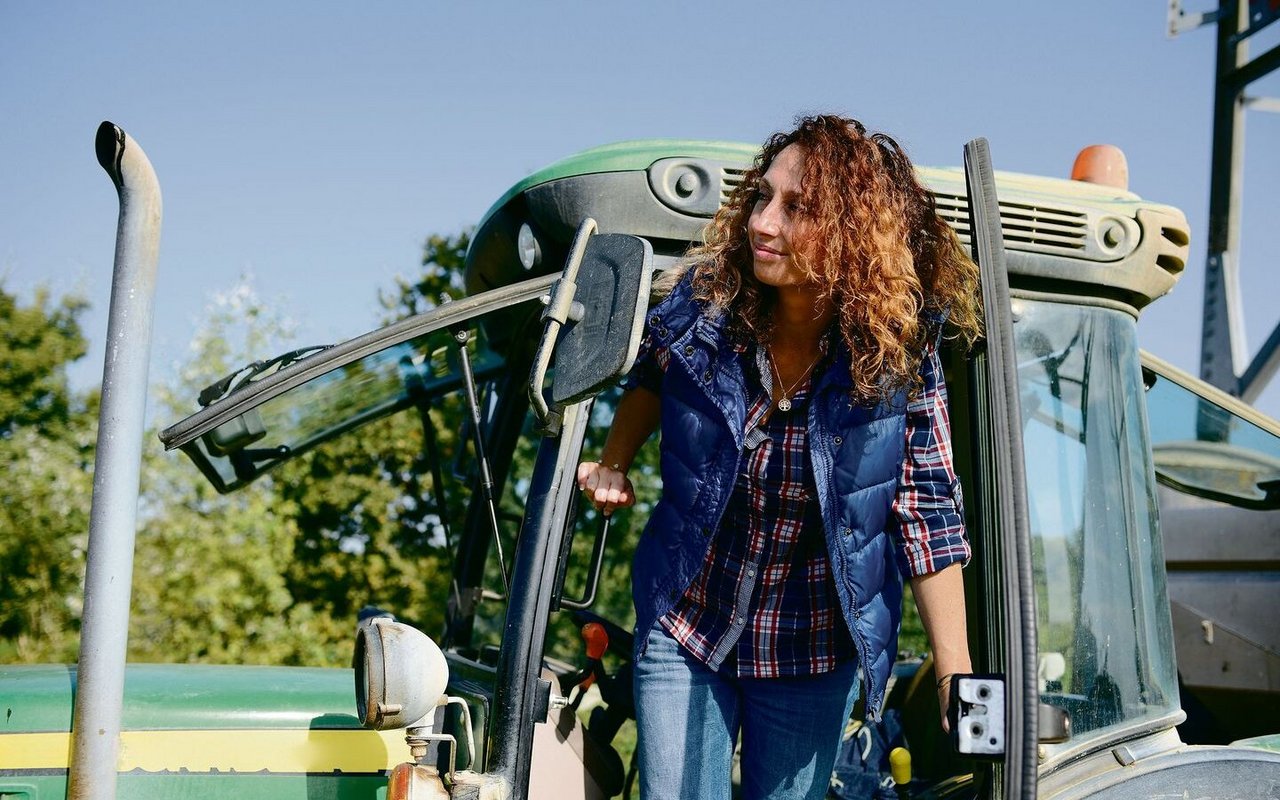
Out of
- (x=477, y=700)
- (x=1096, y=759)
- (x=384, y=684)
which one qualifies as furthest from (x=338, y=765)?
(x=1096, y=759)

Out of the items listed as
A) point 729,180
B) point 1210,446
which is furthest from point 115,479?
point 1210,446

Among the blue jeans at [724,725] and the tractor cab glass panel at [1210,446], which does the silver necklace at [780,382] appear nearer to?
the blue jeans at [724,725]

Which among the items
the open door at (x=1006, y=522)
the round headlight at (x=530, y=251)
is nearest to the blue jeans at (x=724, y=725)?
the open door at (x=1006, y=522)

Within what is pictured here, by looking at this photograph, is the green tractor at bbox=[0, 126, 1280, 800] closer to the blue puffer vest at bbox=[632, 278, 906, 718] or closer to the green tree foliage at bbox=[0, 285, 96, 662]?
the blue puffer vest at bbox=[632, 278, 906, 718]

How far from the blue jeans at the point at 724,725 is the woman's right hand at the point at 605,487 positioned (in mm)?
261

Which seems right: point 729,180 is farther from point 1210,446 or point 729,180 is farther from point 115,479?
point 1210,446

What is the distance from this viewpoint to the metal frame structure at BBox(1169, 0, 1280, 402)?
550cm

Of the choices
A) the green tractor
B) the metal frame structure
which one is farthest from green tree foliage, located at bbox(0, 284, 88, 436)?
the metal frame structure

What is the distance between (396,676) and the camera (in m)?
1.68

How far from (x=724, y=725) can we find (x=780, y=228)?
2.96 ft

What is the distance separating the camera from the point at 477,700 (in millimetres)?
2049

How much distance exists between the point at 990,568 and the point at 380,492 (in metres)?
5.24

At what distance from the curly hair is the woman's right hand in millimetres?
338

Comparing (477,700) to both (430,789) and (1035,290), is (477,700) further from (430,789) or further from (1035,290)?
(1035,290)
